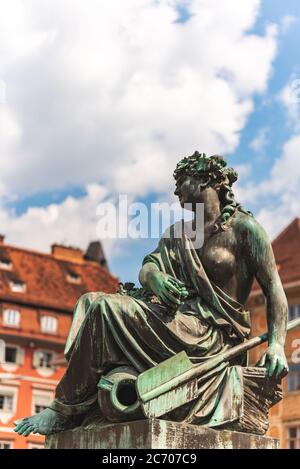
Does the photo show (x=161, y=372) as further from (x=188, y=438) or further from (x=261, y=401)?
(x=261, y=401)

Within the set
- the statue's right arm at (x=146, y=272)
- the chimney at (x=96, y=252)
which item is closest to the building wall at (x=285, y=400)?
the statue's right arm at (x=146, y=272)

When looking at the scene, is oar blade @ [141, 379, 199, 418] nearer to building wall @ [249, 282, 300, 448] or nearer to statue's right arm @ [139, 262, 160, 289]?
statue's right arm @ [139, 262, 160, 289]

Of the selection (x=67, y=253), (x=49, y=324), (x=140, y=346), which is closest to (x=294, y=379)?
(x=49, y=324)

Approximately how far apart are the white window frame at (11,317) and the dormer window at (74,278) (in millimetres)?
7216

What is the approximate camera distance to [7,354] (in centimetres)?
4744

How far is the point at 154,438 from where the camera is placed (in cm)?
573

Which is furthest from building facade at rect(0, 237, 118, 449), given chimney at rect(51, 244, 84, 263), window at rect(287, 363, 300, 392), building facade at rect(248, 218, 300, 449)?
window at rect(287, 363, 300, 392)

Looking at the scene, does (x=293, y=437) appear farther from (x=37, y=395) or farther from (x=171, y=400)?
(x=171, y=400)

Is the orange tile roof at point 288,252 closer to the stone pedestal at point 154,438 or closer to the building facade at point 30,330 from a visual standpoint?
the building facade at point 30,330

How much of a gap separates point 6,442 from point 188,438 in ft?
132

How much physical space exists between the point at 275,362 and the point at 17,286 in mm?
45966

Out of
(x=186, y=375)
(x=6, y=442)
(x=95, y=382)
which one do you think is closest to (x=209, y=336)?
(x=186, y=375)

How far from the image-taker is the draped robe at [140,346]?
6176 mm
